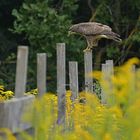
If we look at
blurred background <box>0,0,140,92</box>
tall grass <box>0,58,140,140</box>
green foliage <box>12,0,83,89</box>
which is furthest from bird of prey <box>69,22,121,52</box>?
green foliage <box>12,0,83,89</box>

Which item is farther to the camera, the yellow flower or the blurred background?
the blurred background

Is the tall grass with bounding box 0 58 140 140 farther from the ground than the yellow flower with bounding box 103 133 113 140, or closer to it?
farther from the ground

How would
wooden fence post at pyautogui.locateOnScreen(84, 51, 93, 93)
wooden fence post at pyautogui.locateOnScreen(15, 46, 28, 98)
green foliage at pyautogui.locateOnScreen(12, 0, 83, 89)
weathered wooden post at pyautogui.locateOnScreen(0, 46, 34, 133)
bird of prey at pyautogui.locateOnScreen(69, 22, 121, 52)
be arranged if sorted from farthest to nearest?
green foliage at pyautogui.locateOnScreen(12, 0, 83, 89) < bird of prey at pyautogui.locateOnScreen(69, 22, 121, 52) < wooden fence post at pyautogui.locateOnScreen(84, 51, 93, 93) < wooden fence post at pyautogui.locateOnScreen(15, 46, 28, 98) < weathered wooden post at pyautogui.locateOnScreen(0, 46, 34, 133)

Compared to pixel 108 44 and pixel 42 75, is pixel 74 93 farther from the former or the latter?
pixel 108 44

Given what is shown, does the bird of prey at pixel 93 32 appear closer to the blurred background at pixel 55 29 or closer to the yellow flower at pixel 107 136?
the yellow flower at pixel 107 136

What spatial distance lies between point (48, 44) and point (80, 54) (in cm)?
74

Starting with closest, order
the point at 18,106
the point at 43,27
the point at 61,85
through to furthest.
→ the point at 18,106 < the point at 61,85 < the point at 43,27

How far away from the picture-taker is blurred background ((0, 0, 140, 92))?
14.5 metres

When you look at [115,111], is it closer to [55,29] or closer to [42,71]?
[42,71]

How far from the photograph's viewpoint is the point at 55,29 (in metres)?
14.5

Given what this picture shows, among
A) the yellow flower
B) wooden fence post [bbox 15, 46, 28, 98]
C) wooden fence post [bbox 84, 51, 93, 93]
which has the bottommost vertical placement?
the yellow flower

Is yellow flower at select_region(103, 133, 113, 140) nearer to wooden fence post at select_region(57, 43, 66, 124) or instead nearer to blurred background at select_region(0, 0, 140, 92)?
wooden fence post at select_region(57, 43, 66, 124)

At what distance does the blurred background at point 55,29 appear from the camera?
14531 millimetres

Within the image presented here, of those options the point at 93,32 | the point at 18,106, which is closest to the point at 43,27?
the point at 93,32
